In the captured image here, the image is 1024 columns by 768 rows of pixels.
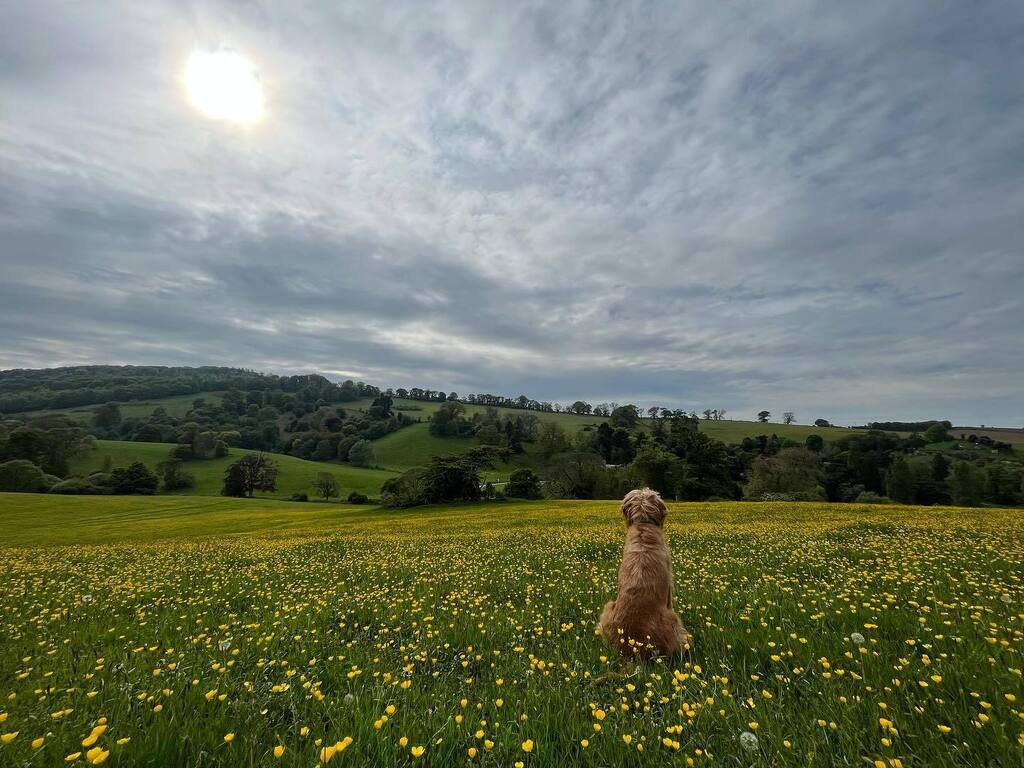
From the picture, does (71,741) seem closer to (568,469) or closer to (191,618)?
(191,618)

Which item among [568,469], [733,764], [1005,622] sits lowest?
[568,469]

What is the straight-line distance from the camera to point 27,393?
16975 cm

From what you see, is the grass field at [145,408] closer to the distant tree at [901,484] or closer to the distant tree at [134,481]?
the distant tree at [134,481]

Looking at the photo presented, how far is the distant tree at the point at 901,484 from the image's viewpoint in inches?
2852

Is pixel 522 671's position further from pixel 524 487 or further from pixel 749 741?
pixel 524 487

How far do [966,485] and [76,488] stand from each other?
156 metres

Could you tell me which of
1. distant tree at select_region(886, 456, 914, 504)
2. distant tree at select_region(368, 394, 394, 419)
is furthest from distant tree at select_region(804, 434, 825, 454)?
distant tree at select_region(368, 394, 394, 419)

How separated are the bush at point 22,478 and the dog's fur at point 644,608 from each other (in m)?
110

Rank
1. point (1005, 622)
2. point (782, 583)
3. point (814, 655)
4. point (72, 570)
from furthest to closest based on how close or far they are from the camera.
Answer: point (72, 570)
point (782, 583)
point (1005, 622)
point (814, 655)

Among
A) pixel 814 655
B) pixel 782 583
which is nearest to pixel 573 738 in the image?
pixel 814 655

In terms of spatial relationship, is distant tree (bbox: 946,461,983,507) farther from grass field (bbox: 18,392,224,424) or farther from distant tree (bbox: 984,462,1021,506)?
grass field (bbox: 18,392,224,424)

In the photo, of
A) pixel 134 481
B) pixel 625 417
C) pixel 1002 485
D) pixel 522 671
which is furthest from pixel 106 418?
pixel 1002 485

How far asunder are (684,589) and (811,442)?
13158 centimetres

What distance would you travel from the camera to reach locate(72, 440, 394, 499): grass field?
3570 inches
